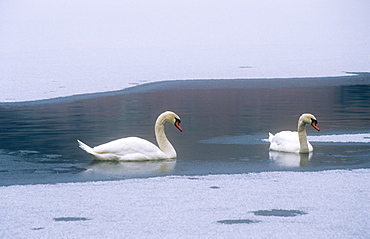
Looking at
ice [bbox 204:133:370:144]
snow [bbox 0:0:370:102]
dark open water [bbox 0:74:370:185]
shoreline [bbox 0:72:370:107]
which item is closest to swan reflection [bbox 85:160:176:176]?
dark open water [bbox 0:74:370:185]

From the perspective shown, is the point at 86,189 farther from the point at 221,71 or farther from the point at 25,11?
the point at 25,11

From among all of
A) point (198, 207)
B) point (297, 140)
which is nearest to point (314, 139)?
point (297, 140)

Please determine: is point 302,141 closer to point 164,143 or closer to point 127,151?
point 164,143

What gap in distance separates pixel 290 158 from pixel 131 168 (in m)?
2.04

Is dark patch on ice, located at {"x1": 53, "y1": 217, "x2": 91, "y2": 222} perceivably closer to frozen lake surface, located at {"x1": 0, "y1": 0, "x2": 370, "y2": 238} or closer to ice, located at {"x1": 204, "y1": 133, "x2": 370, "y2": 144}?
frozen lake surface, located at {"x1": 0, "y1": 0, "x2": 370, "y2": 238}

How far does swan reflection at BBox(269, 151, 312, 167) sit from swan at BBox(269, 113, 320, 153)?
A: 72 millimetres

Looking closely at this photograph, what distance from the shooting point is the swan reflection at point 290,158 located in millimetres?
8305

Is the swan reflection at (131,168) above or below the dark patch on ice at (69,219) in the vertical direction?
below

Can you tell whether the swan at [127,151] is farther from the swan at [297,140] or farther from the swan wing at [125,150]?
the swan at [297,140]

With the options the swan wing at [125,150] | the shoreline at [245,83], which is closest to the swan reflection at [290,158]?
the swan wing at [125,150]

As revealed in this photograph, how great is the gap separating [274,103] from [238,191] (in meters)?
8.94

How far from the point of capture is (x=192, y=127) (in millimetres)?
11609

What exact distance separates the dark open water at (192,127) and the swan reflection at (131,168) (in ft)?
0.04

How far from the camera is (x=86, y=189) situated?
271 inches
